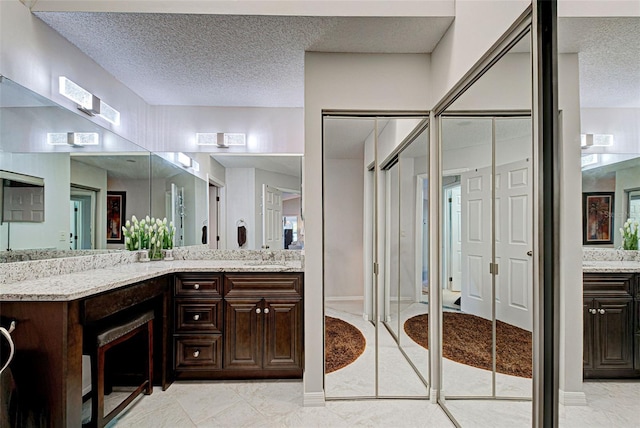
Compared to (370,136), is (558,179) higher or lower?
lower

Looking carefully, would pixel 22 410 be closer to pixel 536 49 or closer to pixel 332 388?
pixel 332 388

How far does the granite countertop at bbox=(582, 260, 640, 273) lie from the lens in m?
0.84

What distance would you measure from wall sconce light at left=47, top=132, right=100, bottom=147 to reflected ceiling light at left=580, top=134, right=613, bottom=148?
277cm

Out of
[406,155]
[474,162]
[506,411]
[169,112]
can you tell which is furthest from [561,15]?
[169,112]

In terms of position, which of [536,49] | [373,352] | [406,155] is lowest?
[373,352]

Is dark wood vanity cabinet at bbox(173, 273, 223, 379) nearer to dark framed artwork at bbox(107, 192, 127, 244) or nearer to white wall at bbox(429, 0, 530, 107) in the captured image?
dark framed artwork at bbox(107, 192, 127, 244)

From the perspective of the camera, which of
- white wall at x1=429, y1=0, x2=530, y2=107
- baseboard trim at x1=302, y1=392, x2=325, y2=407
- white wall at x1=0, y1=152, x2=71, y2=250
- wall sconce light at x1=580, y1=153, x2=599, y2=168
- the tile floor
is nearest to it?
wall sconce light at x1=580, y1=153, x2=599, y2=168

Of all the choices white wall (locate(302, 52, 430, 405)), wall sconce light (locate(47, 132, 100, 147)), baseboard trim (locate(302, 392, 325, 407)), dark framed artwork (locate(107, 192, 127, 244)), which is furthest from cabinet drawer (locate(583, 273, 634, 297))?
dark framed artwork (locate(107, 192, 127, 244))

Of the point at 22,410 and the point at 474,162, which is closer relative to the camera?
the point at 22,410

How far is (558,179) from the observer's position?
48.4 inches

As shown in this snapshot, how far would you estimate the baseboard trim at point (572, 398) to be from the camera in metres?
1.09

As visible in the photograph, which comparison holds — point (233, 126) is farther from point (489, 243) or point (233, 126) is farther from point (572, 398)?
point (572, 398)

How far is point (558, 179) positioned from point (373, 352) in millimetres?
1824

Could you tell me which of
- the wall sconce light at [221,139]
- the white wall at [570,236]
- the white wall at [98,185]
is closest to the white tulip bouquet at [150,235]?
the white wall at [98,185]
